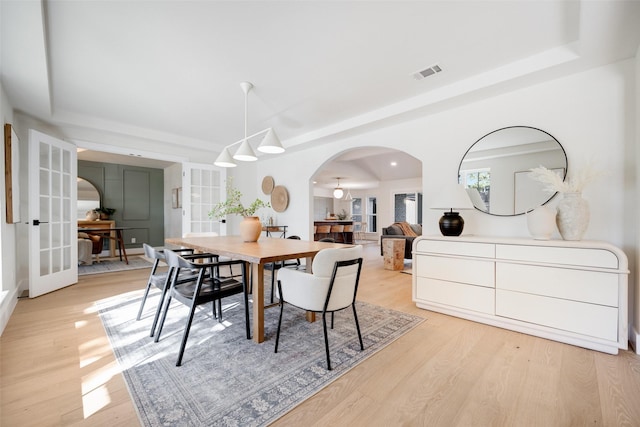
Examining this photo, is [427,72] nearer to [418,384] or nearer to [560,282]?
[560,282]

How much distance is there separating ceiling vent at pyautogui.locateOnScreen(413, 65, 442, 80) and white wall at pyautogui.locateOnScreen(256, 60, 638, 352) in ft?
2.26

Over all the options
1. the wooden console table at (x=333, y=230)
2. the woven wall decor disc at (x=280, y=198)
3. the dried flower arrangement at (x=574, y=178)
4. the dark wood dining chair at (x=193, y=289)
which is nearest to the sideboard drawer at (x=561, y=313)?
the dried flower arrangement at (x=574, y=178)

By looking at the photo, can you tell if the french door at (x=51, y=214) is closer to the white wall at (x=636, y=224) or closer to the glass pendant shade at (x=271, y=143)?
the glass pendant shade at (x=271, y=143)

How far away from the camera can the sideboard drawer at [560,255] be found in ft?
6.51

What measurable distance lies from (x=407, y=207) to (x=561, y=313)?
8152 mm

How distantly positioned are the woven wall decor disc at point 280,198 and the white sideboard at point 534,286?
10.5ft

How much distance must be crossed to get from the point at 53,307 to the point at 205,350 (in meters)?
2.25

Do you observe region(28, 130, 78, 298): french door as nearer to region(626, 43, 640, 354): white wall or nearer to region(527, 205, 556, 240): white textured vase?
region(527, 205, 556, 240): white textured vase

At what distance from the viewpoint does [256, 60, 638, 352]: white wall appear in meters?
2.22

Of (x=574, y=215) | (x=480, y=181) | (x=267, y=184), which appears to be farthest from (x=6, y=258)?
(x=574, y=215)

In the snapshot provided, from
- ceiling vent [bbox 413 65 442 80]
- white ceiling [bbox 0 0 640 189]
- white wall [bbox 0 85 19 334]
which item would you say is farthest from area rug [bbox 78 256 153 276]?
ceiling vent [bbox 413 65 442 80]

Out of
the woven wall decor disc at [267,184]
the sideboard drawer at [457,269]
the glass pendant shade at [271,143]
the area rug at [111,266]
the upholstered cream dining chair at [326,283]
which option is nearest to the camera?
the upholstered cream dining chair at [326,283]

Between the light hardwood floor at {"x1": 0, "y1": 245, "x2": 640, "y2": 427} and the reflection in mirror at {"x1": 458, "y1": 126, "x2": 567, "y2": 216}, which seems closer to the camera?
the light hardwood floor at {"x1": 0, "y1": 245, "x2": 640, "y2": 427}

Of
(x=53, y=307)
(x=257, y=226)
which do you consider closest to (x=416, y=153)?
(x=257, y=226)
